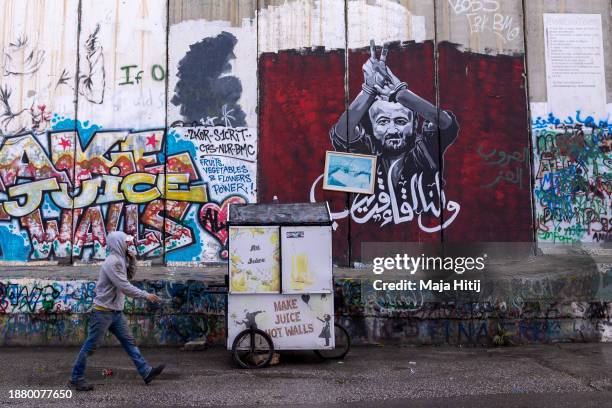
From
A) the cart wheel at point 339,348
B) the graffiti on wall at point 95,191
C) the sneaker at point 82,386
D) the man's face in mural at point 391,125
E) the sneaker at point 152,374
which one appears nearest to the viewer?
the sneaker at point 82,386

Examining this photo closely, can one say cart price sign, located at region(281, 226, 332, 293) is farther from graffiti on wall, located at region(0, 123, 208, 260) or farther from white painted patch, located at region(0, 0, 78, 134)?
white painted patch, located at region(0, 0, 78, 134)

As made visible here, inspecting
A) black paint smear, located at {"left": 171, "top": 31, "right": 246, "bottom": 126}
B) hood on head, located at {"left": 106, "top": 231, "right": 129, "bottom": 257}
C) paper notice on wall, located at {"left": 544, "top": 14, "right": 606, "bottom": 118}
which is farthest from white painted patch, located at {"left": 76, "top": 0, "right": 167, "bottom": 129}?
paper notice on wall, located at {"left": 544, "top": 14, "right": 606, "bottom": 118}

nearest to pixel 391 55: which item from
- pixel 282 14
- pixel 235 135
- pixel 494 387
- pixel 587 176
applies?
pixel 282 14

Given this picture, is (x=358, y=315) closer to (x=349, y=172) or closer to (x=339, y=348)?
(x=339, y=348)

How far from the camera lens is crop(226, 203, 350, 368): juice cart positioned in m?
7.03

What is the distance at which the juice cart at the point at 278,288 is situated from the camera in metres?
7.03

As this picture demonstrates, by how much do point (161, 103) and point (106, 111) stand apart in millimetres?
1123

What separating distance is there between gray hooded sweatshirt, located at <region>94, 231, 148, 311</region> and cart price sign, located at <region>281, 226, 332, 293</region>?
6.12 ft

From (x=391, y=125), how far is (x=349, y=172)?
1.29 metres

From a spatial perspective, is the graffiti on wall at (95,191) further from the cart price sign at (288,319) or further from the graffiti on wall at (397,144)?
the cart price sign at (288,319)

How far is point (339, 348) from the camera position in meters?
7.72

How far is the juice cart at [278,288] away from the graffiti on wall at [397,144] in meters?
3.92

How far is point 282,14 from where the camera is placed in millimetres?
11352

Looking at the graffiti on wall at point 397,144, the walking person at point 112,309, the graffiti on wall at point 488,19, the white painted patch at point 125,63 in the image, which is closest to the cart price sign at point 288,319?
the walking person at point 112,309
